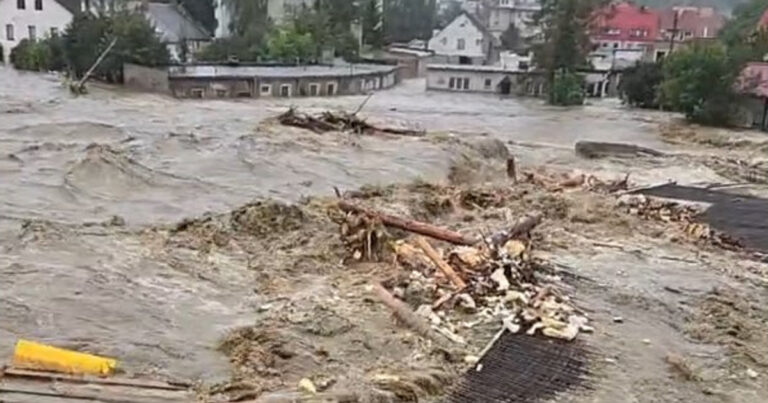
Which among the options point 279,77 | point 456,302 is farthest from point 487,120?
point 456,302

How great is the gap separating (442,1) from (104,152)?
283 ft

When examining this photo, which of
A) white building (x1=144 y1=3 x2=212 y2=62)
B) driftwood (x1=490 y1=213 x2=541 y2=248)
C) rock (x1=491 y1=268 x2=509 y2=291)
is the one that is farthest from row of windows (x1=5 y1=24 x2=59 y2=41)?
rock (x1=491 y1=268 x2=509 y2=291)

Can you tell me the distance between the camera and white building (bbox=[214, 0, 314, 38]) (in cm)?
5388

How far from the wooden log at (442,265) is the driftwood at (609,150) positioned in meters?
15.2

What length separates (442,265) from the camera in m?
11.6

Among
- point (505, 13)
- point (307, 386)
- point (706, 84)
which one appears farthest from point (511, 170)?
point (505, 13)

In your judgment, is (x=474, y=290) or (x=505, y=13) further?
(x=505, y=13)

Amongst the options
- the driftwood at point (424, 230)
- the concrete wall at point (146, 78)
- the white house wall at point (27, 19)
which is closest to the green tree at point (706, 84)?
the concrete wall at point (146, 78)

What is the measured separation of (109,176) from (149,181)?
0.80 m

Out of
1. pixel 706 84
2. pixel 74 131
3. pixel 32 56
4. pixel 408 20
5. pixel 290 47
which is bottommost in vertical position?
pixel 74 131

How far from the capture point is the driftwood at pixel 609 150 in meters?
26.9

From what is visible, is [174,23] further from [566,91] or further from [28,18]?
Result: [566,91]

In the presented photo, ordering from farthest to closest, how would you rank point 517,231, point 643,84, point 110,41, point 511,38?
1. point 511,38
2. point 643,84
3. point 110,41
4. point 517,231

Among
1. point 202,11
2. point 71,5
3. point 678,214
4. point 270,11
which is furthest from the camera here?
point 270,11
